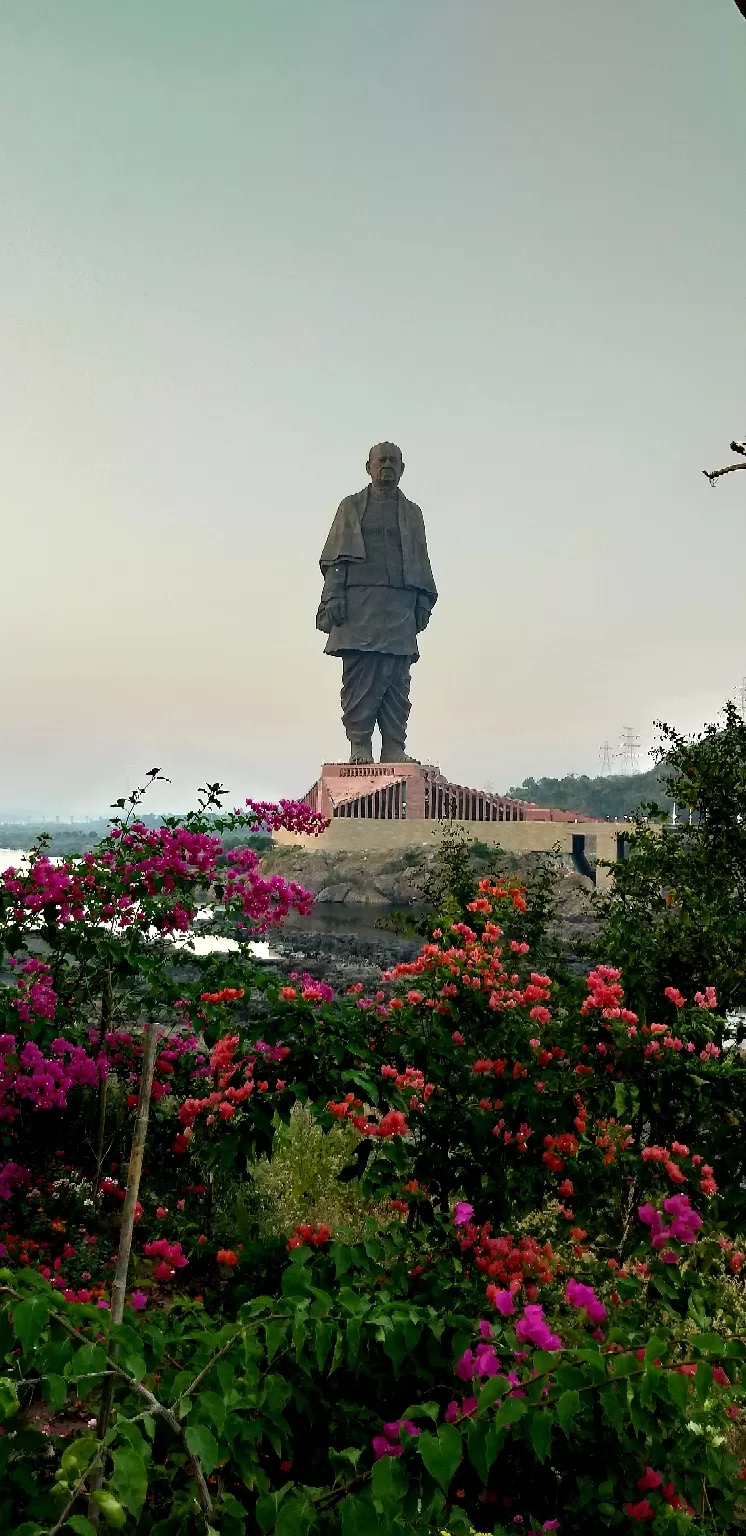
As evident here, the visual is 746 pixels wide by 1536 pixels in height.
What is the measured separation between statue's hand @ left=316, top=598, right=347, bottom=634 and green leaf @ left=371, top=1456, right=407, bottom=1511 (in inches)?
1851

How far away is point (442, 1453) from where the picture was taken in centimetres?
165

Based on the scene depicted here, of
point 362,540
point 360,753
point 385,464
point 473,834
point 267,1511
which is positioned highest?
point 385,464

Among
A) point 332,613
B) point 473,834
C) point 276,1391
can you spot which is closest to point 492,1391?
point 276,1391

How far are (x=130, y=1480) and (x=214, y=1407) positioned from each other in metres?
0.24

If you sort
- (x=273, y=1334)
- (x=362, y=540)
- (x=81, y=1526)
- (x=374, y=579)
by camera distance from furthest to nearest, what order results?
(x=374, y=579)
(x=362, y=540)
(x=273, y=1334)
(x=81, y=1526)

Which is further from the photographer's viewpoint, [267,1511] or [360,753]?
[360,753]

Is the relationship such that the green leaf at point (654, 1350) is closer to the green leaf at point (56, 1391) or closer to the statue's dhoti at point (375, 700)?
the green leaf at point (56, 1391)

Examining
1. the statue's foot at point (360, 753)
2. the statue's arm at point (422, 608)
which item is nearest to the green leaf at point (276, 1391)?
the statue's foot at point (360, 753)

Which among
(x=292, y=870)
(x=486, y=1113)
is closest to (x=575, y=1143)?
(x=486, y=1113)

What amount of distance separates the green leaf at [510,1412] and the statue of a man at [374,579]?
1834 inches

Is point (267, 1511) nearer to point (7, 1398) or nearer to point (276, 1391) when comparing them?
point (276, 1391)

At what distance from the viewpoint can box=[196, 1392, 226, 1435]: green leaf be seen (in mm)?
1676

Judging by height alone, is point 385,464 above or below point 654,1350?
above

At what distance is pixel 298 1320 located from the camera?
1944mm
